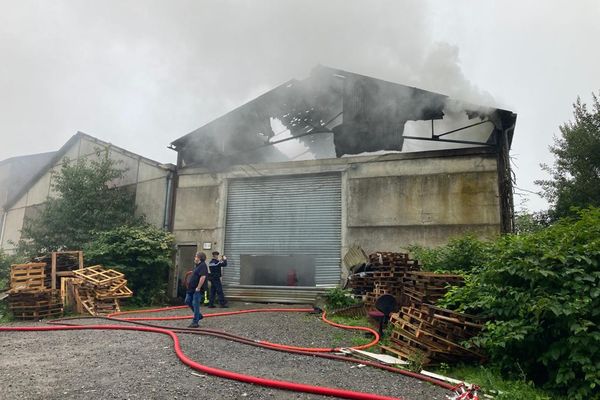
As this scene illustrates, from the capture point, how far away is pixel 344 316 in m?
8.65

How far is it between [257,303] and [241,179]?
4.04 m

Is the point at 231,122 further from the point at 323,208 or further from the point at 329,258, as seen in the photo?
the point at 329,258

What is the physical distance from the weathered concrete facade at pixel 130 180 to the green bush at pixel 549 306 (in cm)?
1107

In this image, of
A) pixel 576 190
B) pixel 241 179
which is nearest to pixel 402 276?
pixel 241 179

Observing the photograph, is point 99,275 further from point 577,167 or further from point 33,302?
point 577,167

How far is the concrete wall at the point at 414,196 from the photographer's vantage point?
10383 mm

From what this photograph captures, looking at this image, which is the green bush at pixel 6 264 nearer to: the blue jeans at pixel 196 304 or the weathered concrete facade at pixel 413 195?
the weathered concrete facade at pixel 413 195

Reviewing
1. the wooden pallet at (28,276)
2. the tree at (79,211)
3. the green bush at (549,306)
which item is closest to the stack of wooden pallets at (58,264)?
the wooden pallet at (28,276)

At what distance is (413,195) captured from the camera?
432 inches

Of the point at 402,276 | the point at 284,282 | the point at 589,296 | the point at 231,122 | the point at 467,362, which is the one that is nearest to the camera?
the point at 589,296

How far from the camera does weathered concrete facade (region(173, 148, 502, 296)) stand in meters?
10.4

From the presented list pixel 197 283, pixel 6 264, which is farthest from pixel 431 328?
pixel 6 264

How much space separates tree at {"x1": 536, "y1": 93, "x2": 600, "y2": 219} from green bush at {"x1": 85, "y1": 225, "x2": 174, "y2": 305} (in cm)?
1586

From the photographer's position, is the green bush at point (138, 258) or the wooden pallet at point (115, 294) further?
the green bush at point (138, 258)
